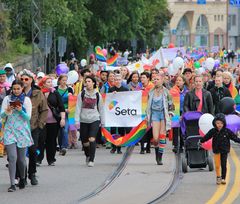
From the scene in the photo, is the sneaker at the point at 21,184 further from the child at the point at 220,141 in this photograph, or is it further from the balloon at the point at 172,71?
the balloon at the point at 172,71

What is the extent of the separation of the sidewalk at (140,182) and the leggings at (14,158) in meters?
1.19

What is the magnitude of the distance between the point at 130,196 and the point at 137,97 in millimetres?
6523

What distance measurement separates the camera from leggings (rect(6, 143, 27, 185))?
44.0 feet

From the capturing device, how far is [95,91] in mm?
16844

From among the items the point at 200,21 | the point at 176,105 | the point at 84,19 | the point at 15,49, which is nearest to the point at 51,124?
the point at 176,105

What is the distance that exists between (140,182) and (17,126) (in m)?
2.31

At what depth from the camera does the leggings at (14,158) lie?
1341 cm

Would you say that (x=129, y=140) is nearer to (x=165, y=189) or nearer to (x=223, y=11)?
(x=165, y=189)

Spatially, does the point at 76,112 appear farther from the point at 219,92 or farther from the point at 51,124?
the point at 219,92

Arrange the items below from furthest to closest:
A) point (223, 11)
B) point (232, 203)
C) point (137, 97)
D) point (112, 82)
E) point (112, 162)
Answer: point (223, 11) → point (112, 82) → point (137, 97) → point (112, 162) → point (232, 203)

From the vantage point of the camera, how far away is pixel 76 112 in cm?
1675

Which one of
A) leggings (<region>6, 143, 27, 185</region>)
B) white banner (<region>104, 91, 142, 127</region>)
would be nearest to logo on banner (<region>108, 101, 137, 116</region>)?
white banner (<region>104, 91, 142, 127</region>)

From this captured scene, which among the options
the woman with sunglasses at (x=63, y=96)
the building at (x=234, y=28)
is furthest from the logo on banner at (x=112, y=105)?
the building at (x=234, y=28)

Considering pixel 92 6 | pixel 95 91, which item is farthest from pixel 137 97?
pixel 92 6
